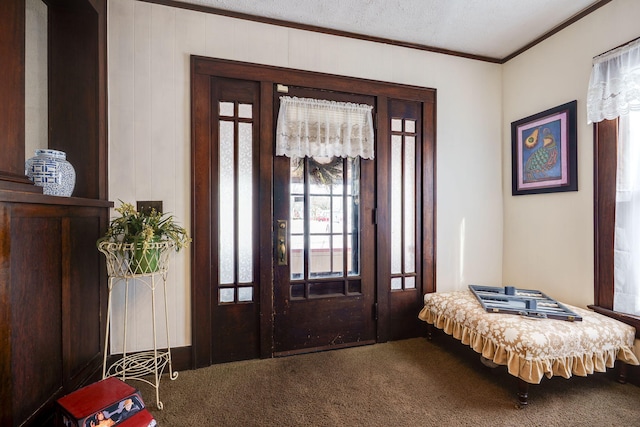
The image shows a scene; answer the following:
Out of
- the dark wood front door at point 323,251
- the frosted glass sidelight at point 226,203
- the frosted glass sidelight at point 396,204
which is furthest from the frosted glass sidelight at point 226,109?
the frosted glass sidelight at point 396,204

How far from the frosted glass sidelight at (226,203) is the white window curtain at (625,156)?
2.61m

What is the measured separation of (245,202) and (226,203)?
138 millimetres

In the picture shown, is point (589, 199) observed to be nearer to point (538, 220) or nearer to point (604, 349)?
point (538, 220)

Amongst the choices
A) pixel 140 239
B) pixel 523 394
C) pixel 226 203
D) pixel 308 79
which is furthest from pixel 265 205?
pixel 523 394

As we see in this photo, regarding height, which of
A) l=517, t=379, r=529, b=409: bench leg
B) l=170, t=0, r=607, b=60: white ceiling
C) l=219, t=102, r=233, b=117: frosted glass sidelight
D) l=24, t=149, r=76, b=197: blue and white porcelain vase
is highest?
l=170, t=0, r=607, b=60: white ceiling

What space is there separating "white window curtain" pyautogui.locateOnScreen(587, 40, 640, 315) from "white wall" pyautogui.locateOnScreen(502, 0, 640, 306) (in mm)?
160

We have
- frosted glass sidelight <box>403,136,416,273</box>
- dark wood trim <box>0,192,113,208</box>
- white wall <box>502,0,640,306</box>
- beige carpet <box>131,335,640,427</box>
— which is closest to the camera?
dark wood trim <box>0,192,113,208</box>

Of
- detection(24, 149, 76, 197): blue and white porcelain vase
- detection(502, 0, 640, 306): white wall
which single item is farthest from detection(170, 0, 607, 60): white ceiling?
detection(24, 149, 76, 197): blue and white porcelain vase

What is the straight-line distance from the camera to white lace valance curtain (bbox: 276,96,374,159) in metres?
2.34

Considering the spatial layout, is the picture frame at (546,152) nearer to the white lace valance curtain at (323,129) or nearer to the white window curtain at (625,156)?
the white window curtain at (625,156)

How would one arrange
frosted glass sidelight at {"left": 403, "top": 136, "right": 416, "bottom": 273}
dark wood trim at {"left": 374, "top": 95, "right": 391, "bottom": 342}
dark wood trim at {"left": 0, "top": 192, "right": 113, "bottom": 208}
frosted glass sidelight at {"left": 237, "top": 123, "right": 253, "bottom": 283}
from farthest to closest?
frosted glass sidelight at {"left": 403, "top": 136, "right": 416, "bottom": 273} < dark wood trim at {"left": 374, "top": 95, "right": 391, "bottom": 342} < frosted glass sidelight at {"left": 237, "top": 123, "right": 253, "bottom": 283} < dark wood trim at {"left": 0, "top": 192, "right": 113, "bottom": 208}

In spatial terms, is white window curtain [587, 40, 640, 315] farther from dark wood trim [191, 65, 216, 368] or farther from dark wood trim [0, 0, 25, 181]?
dark wood trim [0, 0, 25, 181]

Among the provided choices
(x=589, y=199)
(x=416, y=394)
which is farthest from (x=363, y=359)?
(x=589, y=199)

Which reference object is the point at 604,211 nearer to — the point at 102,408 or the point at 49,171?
the point at 102,408
